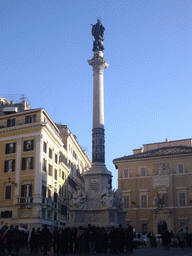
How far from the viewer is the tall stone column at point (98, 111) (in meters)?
30.9

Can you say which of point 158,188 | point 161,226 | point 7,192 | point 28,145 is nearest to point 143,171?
point 158,188

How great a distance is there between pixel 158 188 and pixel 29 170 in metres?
19.1

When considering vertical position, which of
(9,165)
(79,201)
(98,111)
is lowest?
(79,201)

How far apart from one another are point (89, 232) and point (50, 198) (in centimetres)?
2404

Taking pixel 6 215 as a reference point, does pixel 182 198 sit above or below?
above

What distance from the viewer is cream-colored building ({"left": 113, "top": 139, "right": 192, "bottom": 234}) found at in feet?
165

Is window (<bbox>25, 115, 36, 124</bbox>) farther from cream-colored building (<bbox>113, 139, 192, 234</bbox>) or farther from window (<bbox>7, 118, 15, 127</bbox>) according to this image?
cream-colored building (<bbox>113, 139, 192, 234</bbox>)

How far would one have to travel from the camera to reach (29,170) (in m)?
41.7

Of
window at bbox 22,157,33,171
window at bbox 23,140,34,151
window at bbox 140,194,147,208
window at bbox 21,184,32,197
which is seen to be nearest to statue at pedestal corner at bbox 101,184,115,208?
window at bbox 21,184,32,197

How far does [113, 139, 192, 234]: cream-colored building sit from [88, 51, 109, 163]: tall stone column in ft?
74.5

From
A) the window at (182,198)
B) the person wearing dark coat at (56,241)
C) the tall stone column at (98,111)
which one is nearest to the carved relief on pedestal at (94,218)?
the tall stone column at (98,111)

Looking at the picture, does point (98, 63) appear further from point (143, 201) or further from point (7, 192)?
point (143, 201)

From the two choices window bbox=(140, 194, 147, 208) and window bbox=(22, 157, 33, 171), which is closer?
window bbox=(22, 157, 33, 171)

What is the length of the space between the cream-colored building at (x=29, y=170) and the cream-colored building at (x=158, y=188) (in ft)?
34.2
